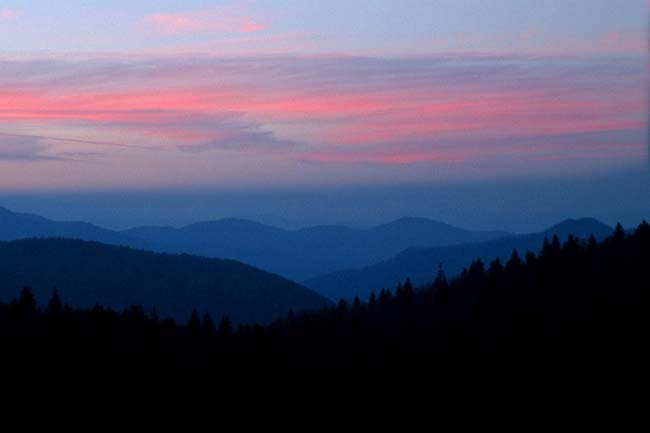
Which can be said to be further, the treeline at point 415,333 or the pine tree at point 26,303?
the pine tree at point 26,303

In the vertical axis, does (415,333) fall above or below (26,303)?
below

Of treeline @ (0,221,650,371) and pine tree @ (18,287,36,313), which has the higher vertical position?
pine tree @ (18,287,36,313)

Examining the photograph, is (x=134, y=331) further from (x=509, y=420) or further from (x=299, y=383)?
(x=509, y=420)

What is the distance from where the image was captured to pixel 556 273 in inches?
7623

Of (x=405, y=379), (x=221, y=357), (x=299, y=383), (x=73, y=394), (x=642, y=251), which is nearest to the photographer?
(x=73, y=394)

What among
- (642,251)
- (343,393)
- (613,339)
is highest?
(642,251)

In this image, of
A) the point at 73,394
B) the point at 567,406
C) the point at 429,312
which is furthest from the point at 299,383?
the point at 429,312

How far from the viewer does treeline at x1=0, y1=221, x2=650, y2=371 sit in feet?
422

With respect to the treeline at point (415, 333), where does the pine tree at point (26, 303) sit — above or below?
above

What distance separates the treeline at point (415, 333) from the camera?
422ft

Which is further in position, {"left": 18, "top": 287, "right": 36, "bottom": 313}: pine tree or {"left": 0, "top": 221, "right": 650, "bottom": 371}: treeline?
{"left": 18, "top": 287, "right": 36, "bottom": 313}: pine tree

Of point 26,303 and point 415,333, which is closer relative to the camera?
point 26,303

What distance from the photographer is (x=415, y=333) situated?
168750 mm

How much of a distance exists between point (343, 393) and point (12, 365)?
45.1 metres
